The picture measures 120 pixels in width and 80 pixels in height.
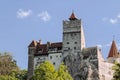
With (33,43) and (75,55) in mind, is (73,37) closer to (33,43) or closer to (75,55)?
(75,55)

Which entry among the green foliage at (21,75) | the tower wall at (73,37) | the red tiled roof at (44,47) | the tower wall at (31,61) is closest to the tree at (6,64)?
the green foliage at (21,75)

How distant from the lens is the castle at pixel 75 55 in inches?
4126

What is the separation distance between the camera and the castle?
104812 millimetres

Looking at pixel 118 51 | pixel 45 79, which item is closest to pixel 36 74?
pixel 45 79

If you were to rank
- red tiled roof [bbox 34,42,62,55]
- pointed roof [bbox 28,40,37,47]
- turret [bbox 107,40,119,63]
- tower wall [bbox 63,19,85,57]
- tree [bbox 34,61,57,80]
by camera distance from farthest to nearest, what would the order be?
pointed roof [bbox 28,40,37,47], turret [bbox 107,40,119,63], red tiled roof [bbox 34,42,62,55], tower wall [bbox 63,19,85,57], tree [bbox 34,61,57,80]

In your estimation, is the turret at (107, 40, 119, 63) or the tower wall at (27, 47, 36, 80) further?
the turret at (107, 40, 119, 63)

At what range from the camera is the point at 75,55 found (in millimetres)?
106312

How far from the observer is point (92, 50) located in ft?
347

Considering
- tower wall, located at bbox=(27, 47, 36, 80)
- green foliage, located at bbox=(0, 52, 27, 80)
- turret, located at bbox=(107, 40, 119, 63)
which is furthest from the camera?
turret, located at bbox=(107, 40, 119, 63)

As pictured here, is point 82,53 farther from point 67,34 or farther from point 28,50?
point 28,50

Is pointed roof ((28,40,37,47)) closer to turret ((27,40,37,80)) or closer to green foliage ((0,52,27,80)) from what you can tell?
turret ((27,40,37,80))

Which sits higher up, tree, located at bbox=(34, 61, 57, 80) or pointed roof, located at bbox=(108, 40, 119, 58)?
pointed roof, located at bbox=(108, 40, 119, 58)

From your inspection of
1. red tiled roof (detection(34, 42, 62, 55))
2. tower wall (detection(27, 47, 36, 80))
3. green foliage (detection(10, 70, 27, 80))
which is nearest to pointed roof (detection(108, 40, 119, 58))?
red tiled roof (detection(34, 42, 62, 55))

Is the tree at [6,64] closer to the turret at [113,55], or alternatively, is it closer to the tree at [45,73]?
the tree at [45,73]
